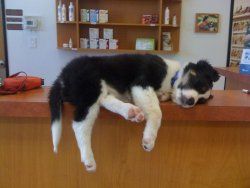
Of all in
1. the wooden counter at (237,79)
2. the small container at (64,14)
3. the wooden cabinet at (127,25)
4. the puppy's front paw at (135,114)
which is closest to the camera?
the puppy's front paw at (135,114)

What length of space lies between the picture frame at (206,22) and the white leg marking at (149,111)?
112 inches

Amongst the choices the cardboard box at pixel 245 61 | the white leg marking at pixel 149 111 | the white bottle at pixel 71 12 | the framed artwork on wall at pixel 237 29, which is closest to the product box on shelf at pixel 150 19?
the white bottle at pixel 71 12

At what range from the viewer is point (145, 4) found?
3.50 meters

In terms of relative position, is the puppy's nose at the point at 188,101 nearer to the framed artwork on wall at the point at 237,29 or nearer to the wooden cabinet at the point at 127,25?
the wooden cabinet at the point at 127,25

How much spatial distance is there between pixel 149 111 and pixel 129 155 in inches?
9.2

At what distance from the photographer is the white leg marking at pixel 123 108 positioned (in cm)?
86

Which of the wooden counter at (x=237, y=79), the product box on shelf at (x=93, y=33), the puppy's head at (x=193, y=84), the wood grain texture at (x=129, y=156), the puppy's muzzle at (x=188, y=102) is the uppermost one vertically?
the product box on shelf at (x=93, y=33)

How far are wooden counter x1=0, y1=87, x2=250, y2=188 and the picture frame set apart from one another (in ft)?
A: 8.69

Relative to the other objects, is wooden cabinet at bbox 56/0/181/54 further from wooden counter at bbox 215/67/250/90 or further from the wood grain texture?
the wood grain texture

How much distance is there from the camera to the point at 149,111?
929 mm

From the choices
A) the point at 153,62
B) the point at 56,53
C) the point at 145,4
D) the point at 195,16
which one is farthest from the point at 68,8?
the point at 153,62

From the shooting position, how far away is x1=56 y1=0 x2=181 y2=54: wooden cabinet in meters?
3.43

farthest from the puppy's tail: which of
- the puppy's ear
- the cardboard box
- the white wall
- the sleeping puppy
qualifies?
the white wall

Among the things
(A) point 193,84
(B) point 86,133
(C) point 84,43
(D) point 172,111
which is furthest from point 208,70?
(C) point 84,43
